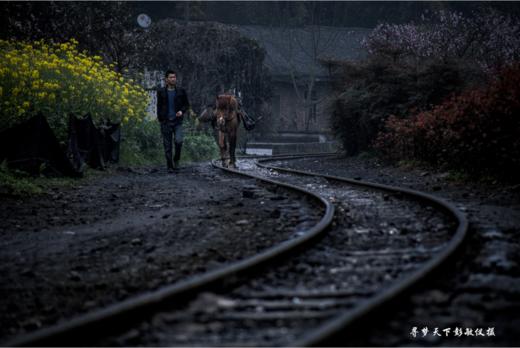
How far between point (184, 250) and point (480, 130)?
21.7 ft

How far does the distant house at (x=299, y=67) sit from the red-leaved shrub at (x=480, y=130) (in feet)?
89.3

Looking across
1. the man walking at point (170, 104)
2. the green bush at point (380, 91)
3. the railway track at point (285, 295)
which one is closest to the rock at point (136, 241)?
the railway track at point (285, 295)

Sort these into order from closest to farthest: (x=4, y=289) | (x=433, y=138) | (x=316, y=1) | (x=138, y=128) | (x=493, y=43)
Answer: (x=4, y=289) → (x=433, y=138) → (x=138, y=128) → (x=493, y=43) → (x=316, y=1)

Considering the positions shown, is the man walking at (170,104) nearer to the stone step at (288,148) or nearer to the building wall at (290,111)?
the stone step at (288,148)

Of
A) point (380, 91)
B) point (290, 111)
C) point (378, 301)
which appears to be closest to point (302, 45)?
point (290, 111)

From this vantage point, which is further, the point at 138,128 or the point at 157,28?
the point at 157,28

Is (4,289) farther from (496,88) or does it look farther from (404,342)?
(496,88)

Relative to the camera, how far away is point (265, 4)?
A: 150 feet

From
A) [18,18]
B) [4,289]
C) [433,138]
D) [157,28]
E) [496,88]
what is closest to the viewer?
A: [4,289]

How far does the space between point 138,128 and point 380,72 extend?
7.78m

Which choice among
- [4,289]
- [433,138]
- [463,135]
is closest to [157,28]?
[433,138]

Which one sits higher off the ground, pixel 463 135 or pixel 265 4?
pixel 265 4

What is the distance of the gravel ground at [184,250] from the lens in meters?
2.98

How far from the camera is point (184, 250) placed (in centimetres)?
475
